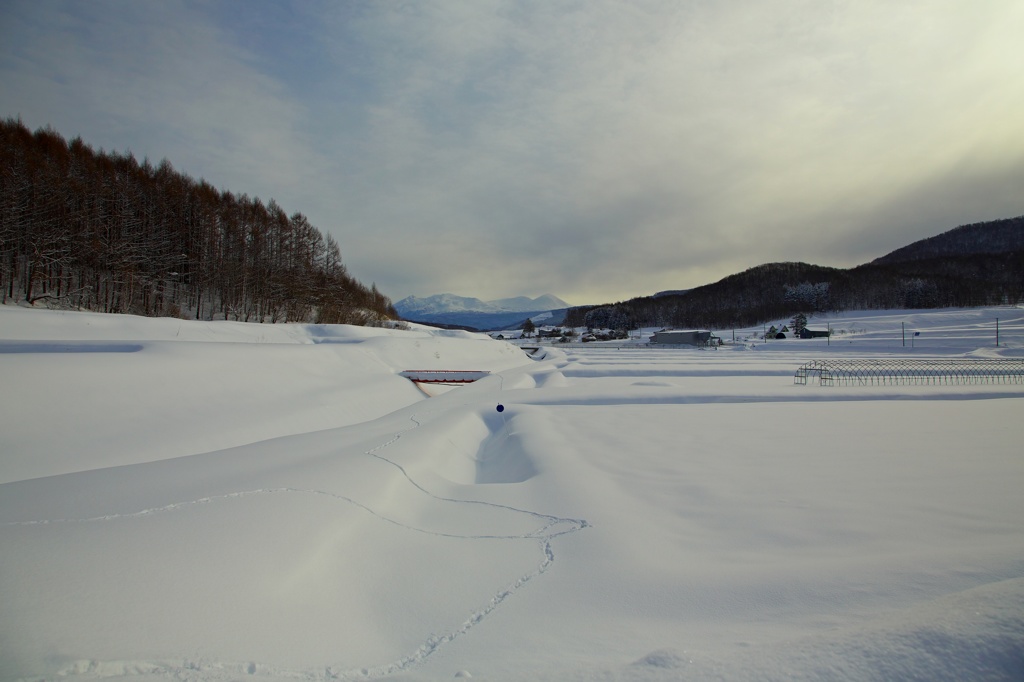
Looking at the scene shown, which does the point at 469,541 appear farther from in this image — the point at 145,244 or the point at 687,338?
the point at 687,338

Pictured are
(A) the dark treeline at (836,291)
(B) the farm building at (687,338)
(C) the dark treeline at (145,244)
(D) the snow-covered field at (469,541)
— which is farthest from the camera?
(A) the dark treeline at (836,291)

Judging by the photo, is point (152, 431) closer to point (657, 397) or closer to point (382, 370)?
point (382, 370)

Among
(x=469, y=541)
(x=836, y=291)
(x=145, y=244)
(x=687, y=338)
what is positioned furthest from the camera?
(x=836, y=291)

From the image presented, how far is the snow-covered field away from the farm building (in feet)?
166

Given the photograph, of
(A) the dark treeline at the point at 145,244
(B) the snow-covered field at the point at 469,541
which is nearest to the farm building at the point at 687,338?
(A) the dark treeline at the point at 145,244

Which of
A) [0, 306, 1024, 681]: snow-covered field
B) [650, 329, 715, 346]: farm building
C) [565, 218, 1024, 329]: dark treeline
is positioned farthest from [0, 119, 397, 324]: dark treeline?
[565, 218, 1024, 329]: dark treeline

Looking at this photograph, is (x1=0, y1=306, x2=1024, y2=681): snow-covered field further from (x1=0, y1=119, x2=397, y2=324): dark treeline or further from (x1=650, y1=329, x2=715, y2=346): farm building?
(x1=650, y1=329, x2=715, y2=346): farm building

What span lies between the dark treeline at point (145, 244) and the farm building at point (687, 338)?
40.7 meters

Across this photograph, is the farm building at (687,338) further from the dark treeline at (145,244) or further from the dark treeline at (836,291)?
the dark treeline at (836,291)

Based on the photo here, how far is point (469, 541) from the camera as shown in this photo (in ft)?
14.7

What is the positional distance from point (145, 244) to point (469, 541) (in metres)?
32.5

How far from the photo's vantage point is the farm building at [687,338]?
191ft

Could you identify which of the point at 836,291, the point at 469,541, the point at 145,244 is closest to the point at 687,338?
the point at 145,244

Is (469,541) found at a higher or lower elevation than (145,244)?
lower
